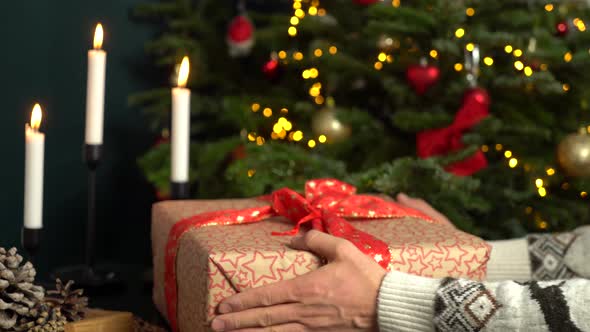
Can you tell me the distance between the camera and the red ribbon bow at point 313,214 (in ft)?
3.53

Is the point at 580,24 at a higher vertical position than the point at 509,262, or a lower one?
higher

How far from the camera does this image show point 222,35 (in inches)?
88.6

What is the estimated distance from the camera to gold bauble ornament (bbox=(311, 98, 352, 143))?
180 cm

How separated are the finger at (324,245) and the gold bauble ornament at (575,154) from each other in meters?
0.85

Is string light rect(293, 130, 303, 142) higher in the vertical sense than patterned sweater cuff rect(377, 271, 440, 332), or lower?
higher

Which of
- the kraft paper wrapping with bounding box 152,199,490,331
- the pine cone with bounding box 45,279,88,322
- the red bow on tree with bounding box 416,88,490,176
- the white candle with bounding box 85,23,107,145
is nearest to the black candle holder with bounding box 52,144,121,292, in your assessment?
the white candle with bounding box 85,23,107,145

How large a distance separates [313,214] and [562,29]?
957 mm

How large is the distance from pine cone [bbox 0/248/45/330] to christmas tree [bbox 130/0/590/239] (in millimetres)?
677

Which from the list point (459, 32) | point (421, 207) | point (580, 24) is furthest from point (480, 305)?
point (580, 24)

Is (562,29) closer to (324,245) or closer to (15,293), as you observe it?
(324,245)

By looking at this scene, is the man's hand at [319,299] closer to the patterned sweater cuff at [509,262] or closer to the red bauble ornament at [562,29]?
the patterned sweater cuff at [509,262]

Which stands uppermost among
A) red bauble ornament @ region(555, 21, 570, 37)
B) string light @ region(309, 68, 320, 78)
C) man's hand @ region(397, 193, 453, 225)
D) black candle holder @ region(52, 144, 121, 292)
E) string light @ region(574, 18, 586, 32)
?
string light @ region(574, 18, 586, 32)

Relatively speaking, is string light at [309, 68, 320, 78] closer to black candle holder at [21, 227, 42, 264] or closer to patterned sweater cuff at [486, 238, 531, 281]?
patterned sweater cuff at [486, 238, 531, 281]

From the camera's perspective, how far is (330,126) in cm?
180
